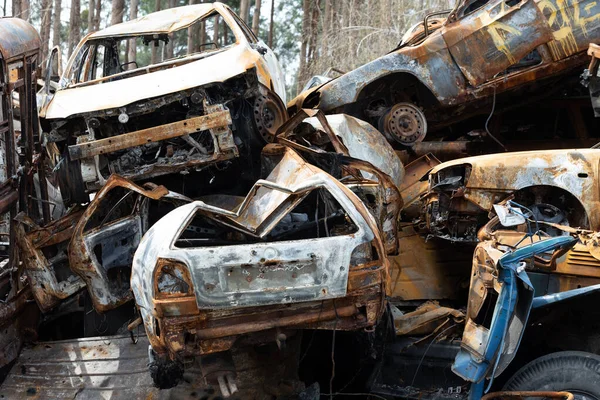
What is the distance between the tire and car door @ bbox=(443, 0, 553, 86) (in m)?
4.47

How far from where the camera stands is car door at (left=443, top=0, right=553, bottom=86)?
791 centimetres

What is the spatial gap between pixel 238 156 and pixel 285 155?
0.65 m

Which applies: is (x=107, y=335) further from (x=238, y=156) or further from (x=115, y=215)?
(x=238, y=156)

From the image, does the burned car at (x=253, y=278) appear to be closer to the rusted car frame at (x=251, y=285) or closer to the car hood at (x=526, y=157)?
the rusted car frame at (x=251, y=285)

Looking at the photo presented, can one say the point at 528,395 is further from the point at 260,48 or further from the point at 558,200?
the point at 260,48

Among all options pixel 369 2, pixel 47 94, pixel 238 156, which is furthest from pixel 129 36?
pixel 369 2

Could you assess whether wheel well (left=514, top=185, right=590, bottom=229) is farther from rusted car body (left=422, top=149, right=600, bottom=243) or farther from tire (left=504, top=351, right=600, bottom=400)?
tire (left=504, top=351, right=600, bottom=400)

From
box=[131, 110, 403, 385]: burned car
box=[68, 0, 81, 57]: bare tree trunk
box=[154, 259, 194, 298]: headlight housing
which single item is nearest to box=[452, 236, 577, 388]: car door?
box=[131, 110, 403, 385]: burned car

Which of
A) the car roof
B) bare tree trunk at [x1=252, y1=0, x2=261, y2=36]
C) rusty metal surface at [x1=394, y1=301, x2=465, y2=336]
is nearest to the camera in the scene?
rusty metal surface at [x1=394, y1=301, x2=465, y2=336]

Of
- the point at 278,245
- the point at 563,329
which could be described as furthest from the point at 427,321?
the point at 278,245

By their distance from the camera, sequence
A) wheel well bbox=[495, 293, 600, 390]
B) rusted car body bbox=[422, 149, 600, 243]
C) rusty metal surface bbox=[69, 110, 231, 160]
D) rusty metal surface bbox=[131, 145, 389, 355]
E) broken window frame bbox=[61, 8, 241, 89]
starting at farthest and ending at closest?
1. broken window frame bbox=[61, 8, 241, 89]
2. rusty metal surface bbox=[69, 110, 231, 160]
3. rusted car body bbox=[422, 149, 600, 243]
4. wheel well bbox=[495, 293, 600, 390]
5. rusty metal surface bbox=[131, 145, 389, 355]

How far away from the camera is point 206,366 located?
16.2 ft

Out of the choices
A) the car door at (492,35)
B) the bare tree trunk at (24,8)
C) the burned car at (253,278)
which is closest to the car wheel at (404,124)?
the car door at (492,35)

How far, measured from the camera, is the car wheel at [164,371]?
15.3 feet
